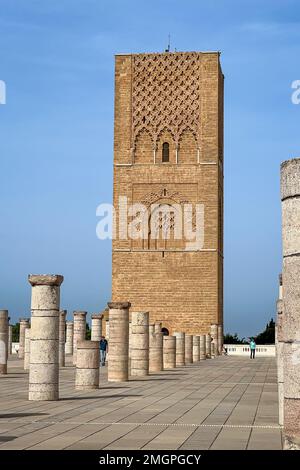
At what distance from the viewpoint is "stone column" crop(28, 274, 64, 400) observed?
11.1 m

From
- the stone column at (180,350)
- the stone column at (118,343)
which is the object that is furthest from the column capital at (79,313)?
the stone column at (118,343)

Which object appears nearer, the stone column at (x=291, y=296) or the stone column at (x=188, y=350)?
the stone column at (x=291, y=296)

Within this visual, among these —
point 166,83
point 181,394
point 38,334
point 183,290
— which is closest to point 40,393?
point 38,334

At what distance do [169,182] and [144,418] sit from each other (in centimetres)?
2963

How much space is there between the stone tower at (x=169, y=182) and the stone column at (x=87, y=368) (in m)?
23.8

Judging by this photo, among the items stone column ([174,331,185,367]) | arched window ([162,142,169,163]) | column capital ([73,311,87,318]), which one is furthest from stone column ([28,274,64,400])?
arched window ([162,142,169,163])

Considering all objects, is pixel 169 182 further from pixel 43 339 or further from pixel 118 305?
pixel 43 339

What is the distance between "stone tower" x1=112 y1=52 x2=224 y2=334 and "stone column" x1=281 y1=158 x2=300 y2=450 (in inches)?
1227

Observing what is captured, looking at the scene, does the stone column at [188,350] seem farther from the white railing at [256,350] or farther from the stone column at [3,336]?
the white railing at [256,350]

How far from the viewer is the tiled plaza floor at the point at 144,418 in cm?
689

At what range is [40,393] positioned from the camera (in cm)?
1104

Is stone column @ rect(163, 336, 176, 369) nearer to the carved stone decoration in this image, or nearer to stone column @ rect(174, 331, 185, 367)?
stone column @ rect(174, 331, 185, 367)

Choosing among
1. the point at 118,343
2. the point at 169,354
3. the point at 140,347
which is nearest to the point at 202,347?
the point at 169,354

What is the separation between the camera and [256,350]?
118 ft
